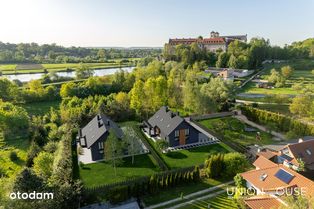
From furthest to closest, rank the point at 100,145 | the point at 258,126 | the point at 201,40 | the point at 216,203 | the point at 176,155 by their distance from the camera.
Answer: the point at 201,40
the point at 258,126
the point at 176,155
the point at 100,145
the point at 216,203

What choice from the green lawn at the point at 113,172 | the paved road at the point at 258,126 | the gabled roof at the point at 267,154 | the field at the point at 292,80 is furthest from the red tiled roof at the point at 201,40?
the green lawn at the point at 113,172

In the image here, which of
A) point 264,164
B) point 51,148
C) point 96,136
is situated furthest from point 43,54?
point 264,164

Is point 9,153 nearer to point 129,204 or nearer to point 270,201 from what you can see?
point 129,204

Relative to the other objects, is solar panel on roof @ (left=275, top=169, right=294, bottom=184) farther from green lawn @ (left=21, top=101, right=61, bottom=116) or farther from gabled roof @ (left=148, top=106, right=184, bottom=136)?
green lawn @ (left=21, top=101, right=61, bottom=116)

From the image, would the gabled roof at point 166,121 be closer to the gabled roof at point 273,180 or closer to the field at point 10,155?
the gabled roof at point 273,180

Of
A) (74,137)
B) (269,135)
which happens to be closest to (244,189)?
(269,135)

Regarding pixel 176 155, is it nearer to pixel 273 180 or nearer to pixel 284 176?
pixel 273 180

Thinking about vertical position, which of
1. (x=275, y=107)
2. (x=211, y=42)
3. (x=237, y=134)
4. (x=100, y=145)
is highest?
(x=211, y=42)
